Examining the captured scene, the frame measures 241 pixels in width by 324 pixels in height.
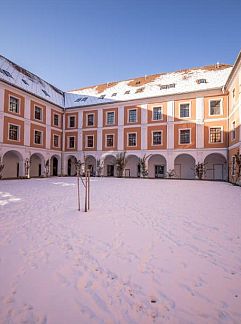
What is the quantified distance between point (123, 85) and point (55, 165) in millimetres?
14110

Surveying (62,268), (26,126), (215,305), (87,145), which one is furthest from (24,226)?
(87,145)

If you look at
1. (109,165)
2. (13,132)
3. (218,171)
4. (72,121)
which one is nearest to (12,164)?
(13,132)

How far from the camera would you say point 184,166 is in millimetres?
21609

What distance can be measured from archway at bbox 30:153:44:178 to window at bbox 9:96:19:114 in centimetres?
537

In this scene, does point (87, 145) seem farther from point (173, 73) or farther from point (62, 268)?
point (62, 268)

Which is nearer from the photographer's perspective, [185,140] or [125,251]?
[125,251]

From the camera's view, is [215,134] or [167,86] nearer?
[215,134]

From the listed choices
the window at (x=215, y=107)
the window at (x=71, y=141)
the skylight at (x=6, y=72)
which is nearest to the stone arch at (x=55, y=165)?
the window at (x=71, y=141)

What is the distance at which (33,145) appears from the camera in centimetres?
2100

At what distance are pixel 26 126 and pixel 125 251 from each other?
20.2 meters

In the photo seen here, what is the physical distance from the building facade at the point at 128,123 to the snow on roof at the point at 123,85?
0.11 meters

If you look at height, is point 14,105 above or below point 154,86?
below

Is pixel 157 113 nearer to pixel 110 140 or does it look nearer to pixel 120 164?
pixel 110 140

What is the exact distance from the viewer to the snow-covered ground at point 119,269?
2184mm
